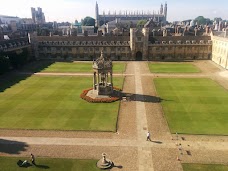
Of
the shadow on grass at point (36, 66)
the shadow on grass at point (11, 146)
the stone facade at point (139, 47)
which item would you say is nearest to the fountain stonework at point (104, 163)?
the shadow on grass at point (11, 146)

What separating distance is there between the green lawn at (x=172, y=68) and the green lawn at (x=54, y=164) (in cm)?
5295

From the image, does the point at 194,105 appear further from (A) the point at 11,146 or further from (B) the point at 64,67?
(B) the point at 64,67

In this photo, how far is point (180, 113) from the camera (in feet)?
140

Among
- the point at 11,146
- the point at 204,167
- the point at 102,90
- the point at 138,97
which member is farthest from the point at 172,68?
the point at 11,146

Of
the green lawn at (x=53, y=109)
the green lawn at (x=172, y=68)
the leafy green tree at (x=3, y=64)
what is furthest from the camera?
the green lawn at (x=172, y=68)

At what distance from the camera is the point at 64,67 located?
275 feet

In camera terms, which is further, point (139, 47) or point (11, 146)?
point (139, 47)

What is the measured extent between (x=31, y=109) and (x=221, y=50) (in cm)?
7245

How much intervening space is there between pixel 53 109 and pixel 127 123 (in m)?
15.8

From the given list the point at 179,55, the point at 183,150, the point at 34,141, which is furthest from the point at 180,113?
the point at 179,55

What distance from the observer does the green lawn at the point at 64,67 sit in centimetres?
7919

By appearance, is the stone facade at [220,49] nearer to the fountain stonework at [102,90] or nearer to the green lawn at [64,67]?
the green lawn at [64,67]

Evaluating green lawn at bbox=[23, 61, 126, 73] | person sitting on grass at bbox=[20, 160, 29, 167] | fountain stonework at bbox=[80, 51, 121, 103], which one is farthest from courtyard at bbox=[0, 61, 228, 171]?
green lawn at bbox=[23, 61, 126, 73]

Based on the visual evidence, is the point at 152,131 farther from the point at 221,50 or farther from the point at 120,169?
the point at 221,50
